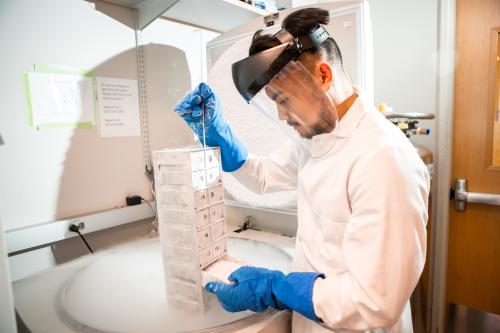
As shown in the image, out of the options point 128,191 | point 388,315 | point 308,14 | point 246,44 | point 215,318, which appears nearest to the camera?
point 388,315

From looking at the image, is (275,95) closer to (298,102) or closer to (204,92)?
(298,102)

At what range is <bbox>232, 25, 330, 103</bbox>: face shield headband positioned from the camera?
2.35 feet

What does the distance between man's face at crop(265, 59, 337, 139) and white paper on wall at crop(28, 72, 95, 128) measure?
101 cm

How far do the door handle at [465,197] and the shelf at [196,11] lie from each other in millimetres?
1440

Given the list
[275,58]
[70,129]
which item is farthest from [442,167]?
[70,129]

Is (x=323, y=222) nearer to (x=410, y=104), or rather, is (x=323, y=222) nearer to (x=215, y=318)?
(x=215, y=318)

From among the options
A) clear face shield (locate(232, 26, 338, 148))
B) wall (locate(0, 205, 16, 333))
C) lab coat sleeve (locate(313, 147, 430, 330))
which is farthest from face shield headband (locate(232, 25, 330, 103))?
wall (locate(0, 205, 16, 333))

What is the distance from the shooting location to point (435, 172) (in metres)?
1.82

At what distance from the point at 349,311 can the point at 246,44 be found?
1139 mm

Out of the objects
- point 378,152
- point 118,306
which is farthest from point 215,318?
point 378,152

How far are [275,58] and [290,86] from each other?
3.0 inches

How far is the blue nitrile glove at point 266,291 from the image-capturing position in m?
0.74

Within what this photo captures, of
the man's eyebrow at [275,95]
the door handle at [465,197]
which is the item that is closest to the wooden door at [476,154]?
the door handle at [465,197]

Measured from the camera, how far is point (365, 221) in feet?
2.20
